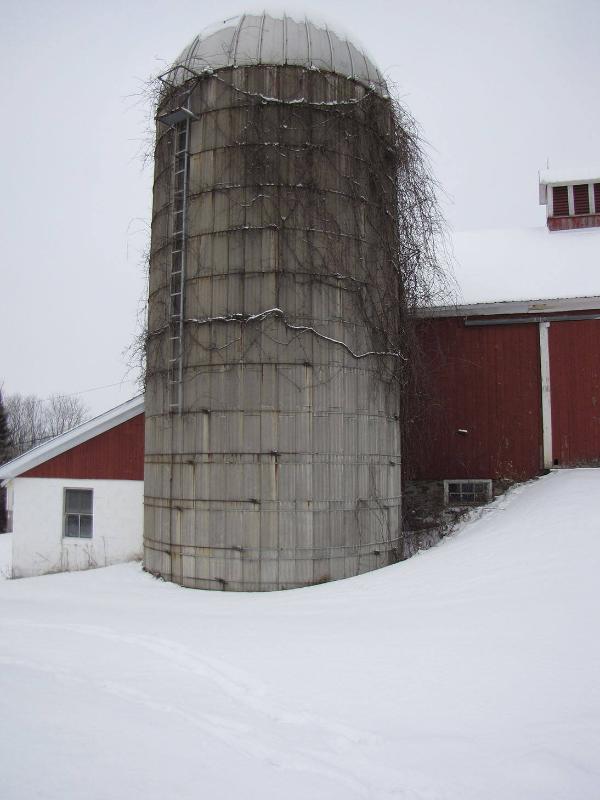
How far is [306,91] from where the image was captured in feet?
32.0

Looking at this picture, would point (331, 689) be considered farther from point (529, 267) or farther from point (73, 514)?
point (529, 267)

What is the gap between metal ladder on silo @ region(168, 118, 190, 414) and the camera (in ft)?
32.1

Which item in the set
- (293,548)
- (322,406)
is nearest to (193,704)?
(293,548)

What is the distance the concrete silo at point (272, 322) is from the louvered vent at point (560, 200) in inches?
377

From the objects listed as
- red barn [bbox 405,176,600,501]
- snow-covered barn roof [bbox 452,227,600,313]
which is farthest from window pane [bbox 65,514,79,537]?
snow-covered barn roof [bbox 452,227,600,313]

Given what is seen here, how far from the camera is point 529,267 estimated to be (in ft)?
48.5

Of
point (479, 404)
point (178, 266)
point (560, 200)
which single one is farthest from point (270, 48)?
point (560, 200)

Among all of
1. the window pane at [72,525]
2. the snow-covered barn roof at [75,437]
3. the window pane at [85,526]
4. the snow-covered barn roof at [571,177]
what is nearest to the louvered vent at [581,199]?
the snow-covered barn roof at [571,177]

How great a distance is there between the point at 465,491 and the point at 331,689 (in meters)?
8.94

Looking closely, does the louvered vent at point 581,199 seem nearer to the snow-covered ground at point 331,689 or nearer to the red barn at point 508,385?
the red barn at point 508,385

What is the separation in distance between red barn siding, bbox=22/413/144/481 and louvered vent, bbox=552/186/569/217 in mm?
13116

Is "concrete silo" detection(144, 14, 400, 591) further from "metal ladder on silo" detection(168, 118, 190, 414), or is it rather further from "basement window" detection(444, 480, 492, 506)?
"basement window" detection(444, 480, 492, 506)

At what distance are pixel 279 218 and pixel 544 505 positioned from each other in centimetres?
616

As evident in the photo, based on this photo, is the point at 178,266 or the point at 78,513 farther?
the point at 78,513
